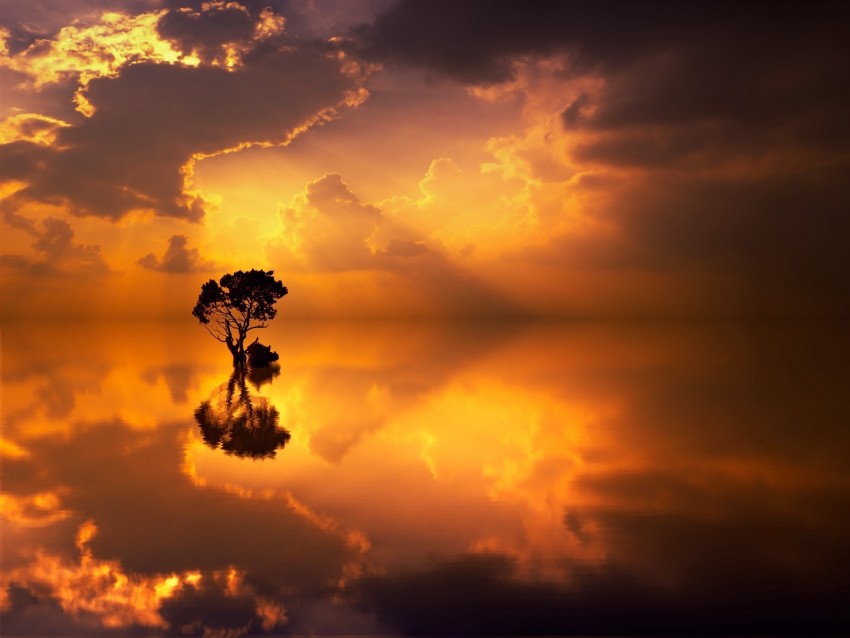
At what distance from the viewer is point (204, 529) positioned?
17.2m

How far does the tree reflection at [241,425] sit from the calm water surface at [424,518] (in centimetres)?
20

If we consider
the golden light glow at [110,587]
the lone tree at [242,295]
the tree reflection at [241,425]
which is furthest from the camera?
the lone tree at [242,295]

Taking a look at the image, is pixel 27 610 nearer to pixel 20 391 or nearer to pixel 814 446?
pixel 814 446

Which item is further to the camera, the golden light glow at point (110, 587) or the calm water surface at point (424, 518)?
the calm water surface at point (424, 518)

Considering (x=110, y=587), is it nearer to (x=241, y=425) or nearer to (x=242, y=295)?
(x=241, y=425)

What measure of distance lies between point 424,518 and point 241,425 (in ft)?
54.4

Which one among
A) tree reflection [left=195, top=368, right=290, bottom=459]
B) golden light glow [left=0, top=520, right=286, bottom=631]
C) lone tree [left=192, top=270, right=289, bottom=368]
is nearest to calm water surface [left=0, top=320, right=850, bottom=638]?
golden light glow [left=0, top=520, right=286, bottom=631]

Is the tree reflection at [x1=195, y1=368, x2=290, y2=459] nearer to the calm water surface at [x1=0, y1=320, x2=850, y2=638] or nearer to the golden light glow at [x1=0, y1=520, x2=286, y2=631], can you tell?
the calm water surface at [x1=0, y1=320, x2=850, y2=638]

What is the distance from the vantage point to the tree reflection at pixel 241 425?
2725 centimetres

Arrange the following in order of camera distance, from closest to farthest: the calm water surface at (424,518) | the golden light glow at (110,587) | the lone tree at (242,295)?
the golden light glow at (110,587) → the calm water surface at (424,518) → the lone tree at (242,295)

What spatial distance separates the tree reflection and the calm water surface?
20cm

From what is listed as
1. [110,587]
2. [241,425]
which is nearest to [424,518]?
[110,587]

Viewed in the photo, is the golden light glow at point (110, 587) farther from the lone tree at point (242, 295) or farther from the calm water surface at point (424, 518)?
the lone tree at point (242, 295)

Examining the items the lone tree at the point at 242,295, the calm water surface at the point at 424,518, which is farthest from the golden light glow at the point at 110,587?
the lone tree at the point at 242,295
